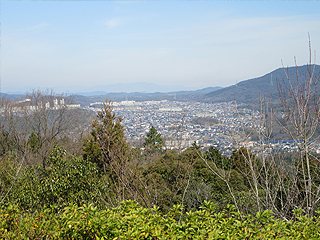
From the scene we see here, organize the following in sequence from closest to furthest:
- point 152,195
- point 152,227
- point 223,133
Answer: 1. point 152,227
2. point 223,133
3. point 152,195

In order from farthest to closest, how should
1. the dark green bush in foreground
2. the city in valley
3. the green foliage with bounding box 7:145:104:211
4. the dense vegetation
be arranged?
1. the green foliage with bounding box 7:145:104:211
2. the city in valley
3. the dense vegetation
4. the dark green bush in foreground

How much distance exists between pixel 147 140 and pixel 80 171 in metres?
16.0

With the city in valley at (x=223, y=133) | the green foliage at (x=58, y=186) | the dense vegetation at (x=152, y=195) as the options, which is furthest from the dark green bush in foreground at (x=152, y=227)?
the green foliage at (x=58, y=186)

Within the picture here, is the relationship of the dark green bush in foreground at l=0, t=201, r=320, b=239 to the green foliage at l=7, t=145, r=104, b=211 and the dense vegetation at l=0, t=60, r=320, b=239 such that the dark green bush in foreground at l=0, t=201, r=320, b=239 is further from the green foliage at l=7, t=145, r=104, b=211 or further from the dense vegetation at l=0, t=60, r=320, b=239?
the green foliage at l=7, t=145, r=104, b=211

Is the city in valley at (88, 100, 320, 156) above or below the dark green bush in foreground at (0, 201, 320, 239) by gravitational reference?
above

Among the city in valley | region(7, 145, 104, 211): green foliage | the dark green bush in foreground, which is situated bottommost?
region(7, 145, 104, 211): green foliage

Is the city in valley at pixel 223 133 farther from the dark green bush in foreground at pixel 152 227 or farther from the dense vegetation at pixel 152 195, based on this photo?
the dark green bush in foreground at pixel 152 227

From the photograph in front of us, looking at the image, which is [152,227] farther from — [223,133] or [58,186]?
[58,186]

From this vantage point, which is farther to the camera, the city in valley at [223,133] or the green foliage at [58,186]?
the green foliage at [58,186]

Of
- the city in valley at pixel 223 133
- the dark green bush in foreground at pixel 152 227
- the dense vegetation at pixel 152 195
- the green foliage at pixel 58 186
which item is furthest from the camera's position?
the green foliage at pixel 58 186

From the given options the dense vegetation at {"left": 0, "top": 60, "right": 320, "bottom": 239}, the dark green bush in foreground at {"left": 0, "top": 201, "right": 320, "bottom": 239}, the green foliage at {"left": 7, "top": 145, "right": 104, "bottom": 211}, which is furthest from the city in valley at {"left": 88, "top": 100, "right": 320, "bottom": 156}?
the green foliage at {"left": 7, "top": 145, "right": 104, "bottom": 211}

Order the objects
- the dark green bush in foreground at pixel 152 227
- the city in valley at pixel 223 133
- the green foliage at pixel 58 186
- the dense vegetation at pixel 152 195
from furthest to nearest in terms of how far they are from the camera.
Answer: the green foliage at pixel 58 186
the city in valley at pixel 223 133
the dense vegetation at pixel 152 195
the dark green bush in foreground at pixel 152 227

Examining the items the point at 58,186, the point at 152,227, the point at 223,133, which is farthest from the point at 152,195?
the point at 152,227

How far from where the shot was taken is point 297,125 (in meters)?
3.42
